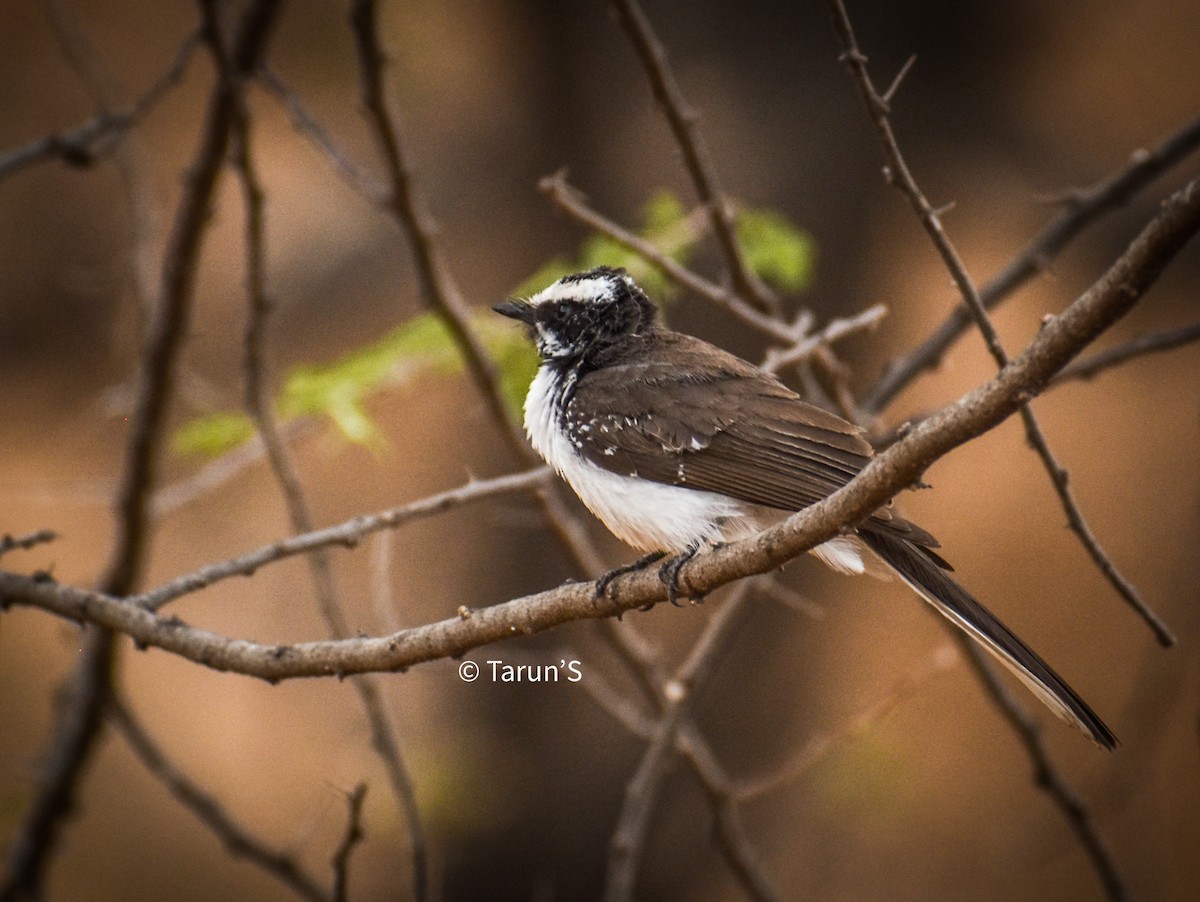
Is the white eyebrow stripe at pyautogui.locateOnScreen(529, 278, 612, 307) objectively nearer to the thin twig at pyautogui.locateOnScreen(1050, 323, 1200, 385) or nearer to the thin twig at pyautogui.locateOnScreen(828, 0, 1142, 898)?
the thin twig at pyautogui.locateOnScreen(828, 0, 1142, 898)

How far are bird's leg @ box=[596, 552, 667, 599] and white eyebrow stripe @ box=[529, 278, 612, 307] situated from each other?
1045 millimetres

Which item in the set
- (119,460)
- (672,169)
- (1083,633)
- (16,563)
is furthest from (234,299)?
(1083,633)

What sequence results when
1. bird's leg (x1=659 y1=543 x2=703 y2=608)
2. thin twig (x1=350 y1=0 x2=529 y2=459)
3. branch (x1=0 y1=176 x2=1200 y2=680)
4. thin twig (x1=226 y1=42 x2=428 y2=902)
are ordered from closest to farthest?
branch (x1=0 y1=176 x2=1200 y2=680), bird's leg (x1=659 y1=543 x2=703 y2=608), thin twig (x1=350 y1=0 x2=529 y2=459), thin twig (x1=226 y1=42 x2=428 y2=902)

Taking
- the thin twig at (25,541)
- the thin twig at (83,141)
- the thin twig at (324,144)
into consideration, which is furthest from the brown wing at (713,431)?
the thin twig at (83,141)

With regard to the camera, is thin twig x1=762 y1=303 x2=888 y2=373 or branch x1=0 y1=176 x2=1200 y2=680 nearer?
branch x1=0 y1=176 x2=1200 y2=680

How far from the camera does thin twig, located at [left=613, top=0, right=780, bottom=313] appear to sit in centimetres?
393

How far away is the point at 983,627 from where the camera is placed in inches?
115

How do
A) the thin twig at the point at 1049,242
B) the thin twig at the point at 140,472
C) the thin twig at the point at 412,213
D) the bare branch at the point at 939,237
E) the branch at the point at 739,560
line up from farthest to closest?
the thin twig at the point at 140,472
the thin twig at the point at 1049,242
the thin twig at the point at 412,213
the bare branch at the point at 939,237
the branch at the point at 739,560

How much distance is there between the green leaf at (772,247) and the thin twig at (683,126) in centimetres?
18

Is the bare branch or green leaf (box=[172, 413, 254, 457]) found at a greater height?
green leaf (box=[172, 413, 254, 457])

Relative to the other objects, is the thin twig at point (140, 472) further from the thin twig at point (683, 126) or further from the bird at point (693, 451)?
the thin twig at point (683, 126)

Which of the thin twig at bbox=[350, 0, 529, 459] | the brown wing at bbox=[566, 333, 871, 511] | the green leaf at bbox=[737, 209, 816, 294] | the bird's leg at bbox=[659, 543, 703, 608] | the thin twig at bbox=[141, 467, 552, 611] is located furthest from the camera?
the green leaf at bbox=[737, 209, 816, 294]

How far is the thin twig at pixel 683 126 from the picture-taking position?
12.9 ft

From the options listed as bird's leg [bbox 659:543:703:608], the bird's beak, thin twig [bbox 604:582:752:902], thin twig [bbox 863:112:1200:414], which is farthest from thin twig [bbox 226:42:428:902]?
thin twig [bbox 863:112:1200:414]
